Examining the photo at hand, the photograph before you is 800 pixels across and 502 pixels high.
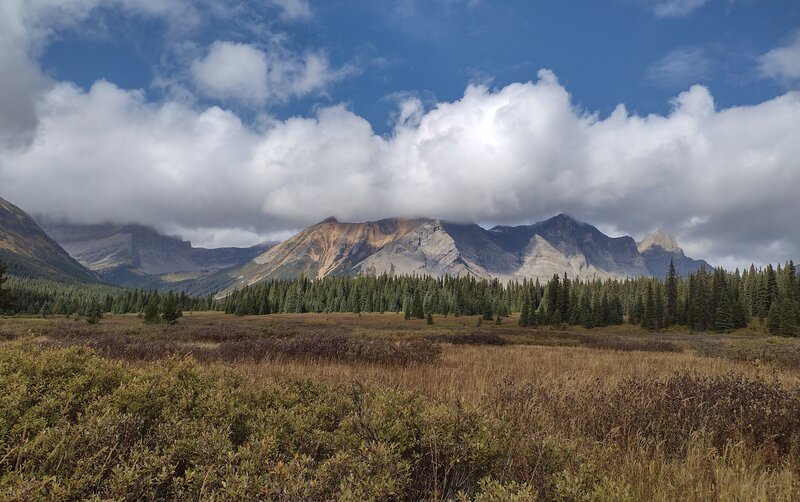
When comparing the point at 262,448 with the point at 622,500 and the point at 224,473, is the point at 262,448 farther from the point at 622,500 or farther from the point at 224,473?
the point at 622,500

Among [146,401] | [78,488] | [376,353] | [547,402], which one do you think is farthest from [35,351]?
[376,353]

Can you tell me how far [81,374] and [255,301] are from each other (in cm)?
13272

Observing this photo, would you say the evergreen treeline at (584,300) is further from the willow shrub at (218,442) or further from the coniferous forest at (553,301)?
the willow shrub at (218,442)

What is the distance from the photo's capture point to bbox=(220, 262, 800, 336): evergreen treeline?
91.8 meters

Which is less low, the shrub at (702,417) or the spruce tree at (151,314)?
the shrub at (702,417)

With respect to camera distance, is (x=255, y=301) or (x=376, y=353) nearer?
(x=376, y=353)

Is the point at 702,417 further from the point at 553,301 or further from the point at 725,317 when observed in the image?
the point at 553,301

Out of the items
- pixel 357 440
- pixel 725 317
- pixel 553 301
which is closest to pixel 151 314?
pixel 357 440

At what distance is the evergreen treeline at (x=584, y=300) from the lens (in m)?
91.8

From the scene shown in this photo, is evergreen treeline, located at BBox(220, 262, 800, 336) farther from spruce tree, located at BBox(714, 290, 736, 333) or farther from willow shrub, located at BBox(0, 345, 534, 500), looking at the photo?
willow shrub, located at BBox(0, 345, 534, 500)

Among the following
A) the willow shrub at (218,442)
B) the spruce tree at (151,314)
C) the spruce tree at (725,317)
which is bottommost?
the spruce tree at (151,314)

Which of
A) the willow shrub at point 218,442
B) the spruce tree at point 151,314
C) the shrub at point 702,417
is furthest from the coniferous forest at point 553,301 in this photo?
the shrub at point 702,417

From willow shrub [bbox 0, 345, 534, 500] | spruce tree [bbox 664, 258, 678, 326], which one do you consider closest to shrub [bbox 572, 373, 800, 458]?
willow shrub [bbox 0, 345, 534, 500]

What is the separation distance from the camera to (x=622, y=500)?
8.97 ft
